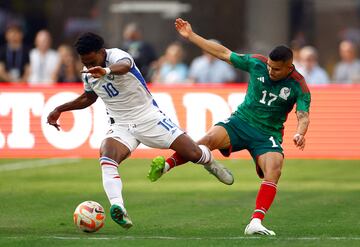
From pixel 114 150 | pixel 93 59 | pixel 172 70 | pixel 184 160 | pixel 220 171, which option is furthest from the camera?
pixel 172 70

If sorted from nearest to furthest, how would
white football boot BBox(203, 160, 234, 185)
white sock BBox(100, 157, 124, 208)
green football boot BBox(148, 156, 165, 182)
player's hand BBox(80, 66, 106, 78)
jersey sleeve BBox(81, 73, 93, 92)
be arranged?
player's hand BBox(80, 66, 106, 78) → white sock BBox(100, 157, 124, 208) → jersey sleeve BBox(81, 73, 93, 92) → green football boot BBox(148, 156, 165, 182) → white football boot BBox(203, 160, 234, 185)

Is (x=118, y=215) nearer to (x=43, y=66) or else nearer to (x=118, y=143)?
(x=118, y=143)

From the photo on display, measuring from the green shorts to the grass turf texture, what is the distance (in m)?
0.89

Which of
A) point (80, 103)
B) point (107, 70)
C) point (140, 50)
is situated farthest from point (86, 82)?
point (140, 50)

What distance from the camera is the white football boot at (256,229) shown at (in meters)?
12.7

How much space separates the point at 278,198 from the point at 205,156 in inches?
134

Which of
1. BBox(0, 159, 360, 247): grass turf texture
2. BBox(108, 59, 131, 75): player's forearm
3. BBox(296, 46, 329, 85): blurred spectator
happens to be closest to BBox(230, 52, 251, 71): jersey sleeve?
BBox(108, 59, 131, 75): player's forearm

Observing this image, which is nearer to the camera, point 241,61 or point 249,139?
point 241,61

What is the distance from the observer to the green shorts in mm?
13781

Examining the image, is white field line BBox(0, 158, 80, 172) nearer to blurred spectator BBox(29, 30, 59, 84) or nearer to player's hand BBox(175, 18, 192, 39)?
blurred spectator BBox(29, 30, 59, 84)

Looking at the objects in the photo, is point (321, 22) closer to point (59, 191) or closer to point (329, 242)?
point (59, 191)

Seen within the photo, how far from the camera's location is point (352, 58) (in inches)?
1029

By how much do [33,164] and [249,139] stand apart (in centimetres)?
1008

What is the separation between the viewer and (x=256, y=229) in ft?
41.8
